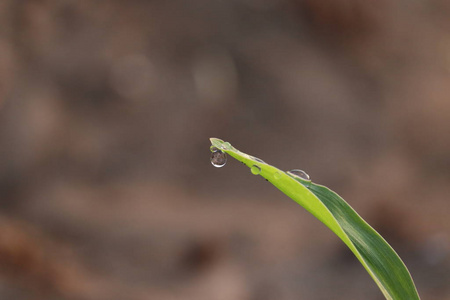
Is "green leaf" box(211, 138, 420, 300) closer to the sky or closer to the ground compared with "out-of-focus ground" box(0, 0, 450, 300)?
closer to the ground

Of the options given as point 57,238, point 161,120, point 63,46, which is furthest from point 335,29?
point 57,238

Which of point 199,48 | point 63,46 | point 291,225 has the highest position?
point 63,46

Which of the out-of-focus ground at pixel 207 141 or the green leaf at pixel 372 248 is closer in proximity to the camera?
the green leaf at pixel 372 248

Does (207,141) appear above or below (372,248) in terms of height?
above

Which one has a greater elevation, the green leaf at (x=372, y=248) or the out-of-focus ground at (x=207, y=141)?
the out-of-focus ground at (x=207, y=141)

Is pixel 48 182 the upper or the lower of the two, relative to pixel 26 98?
lower

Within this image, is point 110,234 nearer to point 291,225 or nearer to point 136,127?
point 136,127

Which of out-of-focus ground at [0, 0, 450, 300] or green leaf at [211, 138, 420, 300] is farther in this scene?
out-of-focus ground at [0, 0, 450, 300]

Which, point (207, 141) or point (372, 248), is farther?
point (207, 141)
